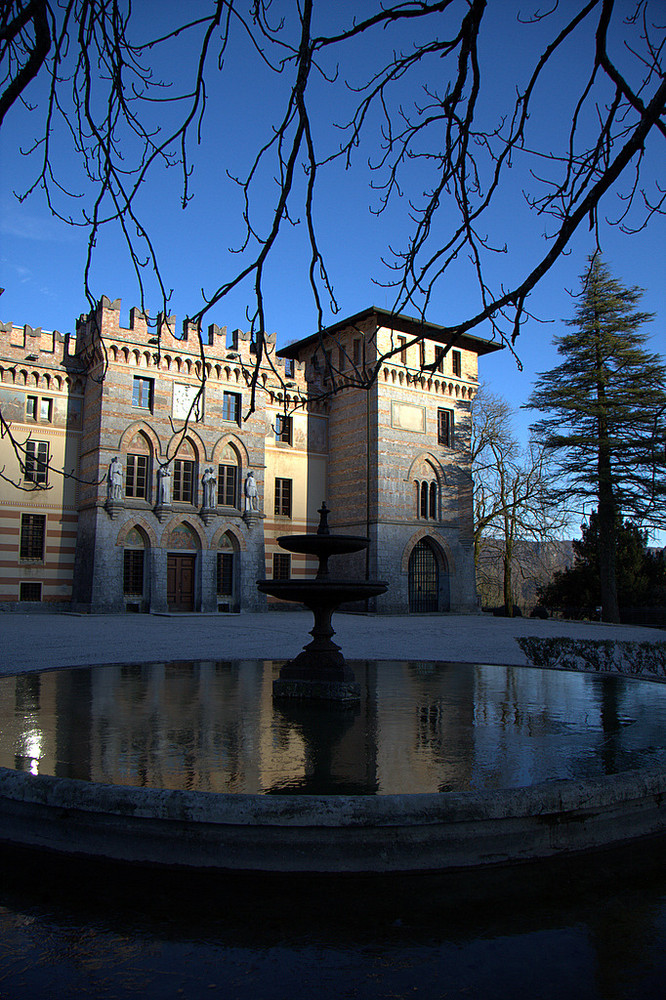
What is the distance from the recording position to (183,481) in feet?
103

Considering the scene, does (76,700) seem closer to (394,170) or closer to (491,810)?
(491,810)

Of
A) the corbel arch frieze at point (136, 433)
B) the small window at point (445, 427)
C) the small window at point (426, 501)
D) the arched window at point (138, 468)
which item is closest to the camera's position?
the corbel arch frieze at point (136, 433)

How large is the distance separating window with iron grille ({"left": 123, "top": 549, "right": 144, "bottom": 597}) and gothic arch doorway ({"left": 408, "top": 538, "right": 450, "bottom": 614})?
12.9m

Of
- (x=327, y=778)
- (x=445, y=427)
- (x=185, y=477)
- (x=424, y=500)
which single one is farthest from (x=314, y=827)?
(x=445, y=427)

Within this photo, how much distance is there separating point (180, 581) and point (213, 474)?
16.1 ft

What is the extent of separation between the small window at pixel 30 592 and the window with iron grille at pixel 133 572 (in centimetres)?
349

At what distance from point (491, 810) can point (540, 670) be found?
25.0ft

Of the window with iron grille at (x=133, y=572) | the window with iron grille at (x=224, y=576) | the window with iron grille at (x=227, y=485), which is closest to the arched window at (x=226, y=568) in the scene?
the window with iron grille at (x=224, y=576)

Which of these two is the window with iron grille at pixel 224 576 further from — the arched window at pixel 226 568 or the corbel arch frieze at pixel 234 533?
the corbel arch frieze at pixel 234 533

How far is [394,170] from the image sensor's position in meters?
4.07

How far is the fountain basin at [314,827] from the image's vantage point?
12.5 feet

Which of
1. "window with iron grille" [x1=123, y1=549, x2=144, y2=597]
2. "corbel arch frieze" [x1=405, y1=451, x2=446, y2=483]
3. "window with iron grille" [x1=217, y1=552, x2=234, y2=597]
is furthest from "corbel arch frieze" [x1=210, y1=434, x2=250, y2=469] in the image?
"corbel arch frieze" [x1=405, y1=451, x2=446, y2=483]

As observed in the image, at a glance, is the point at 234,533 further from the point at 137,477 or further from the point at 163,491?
the point at 137,477

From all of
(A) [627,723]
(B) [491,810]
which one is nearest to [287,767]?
(B) [491,810]
